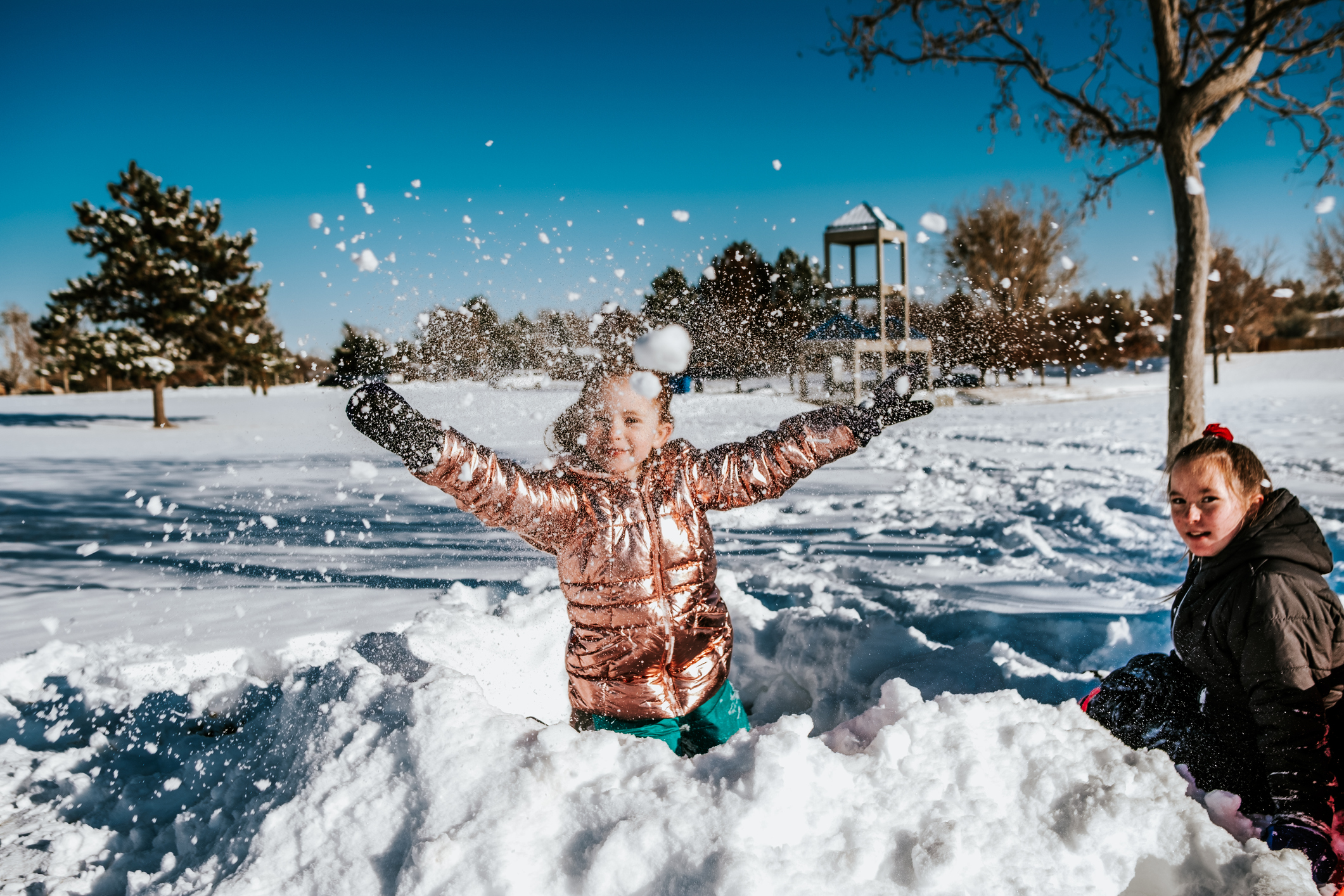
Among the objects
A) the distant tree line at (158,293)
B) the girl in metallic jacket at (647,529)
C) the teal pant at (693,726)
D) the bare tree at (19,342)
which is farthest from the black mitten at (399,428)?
the bare tree at (19,342)

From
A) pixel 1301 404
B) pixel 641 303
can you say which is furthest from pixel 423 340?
pixel 1301 404

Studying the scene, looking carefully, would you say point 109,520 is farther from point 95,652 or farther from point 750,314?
point 750,314

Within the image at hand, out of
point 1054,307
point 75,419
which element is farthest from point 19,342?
point 1054,307

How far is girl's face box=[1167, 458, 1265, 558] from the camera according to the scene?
2070 mm

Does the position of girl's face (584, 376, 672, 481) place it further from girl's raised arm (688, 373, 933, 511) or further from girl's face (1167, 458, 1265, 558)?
girl's face (1167, 458, 1265, 558)

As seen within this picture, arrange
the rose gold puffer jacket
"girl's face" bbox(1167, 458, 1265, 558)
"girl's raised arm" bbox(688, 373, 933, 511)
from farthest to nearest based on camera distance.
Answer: "girl's raised arm" bbox(688, 373, 933, 511) → the rose gold puffer jacket → "girl's face" bbox(1167, 458, 1265, 558)

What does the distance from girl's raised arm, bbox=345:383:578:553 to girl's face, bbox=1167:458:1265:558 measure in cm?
180

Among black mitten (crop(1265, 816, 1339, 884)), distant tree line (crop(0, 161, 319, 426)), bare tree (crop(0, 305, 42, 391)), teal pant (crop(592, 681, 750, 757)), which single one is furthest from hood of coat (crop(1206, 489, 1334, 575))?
bare tree (crop(0, 305, 42, 391))

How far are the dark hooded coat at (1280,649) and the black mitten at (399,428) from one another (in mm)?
2205

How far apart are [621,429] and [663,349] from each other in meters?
0.29

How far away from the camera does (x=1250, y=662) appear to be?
1.92m

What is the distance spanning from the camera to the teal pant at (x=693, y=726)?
2199 mm

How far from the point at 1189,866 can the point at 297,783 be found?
2.04 meters

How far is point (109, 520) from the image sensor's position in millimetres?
7195
